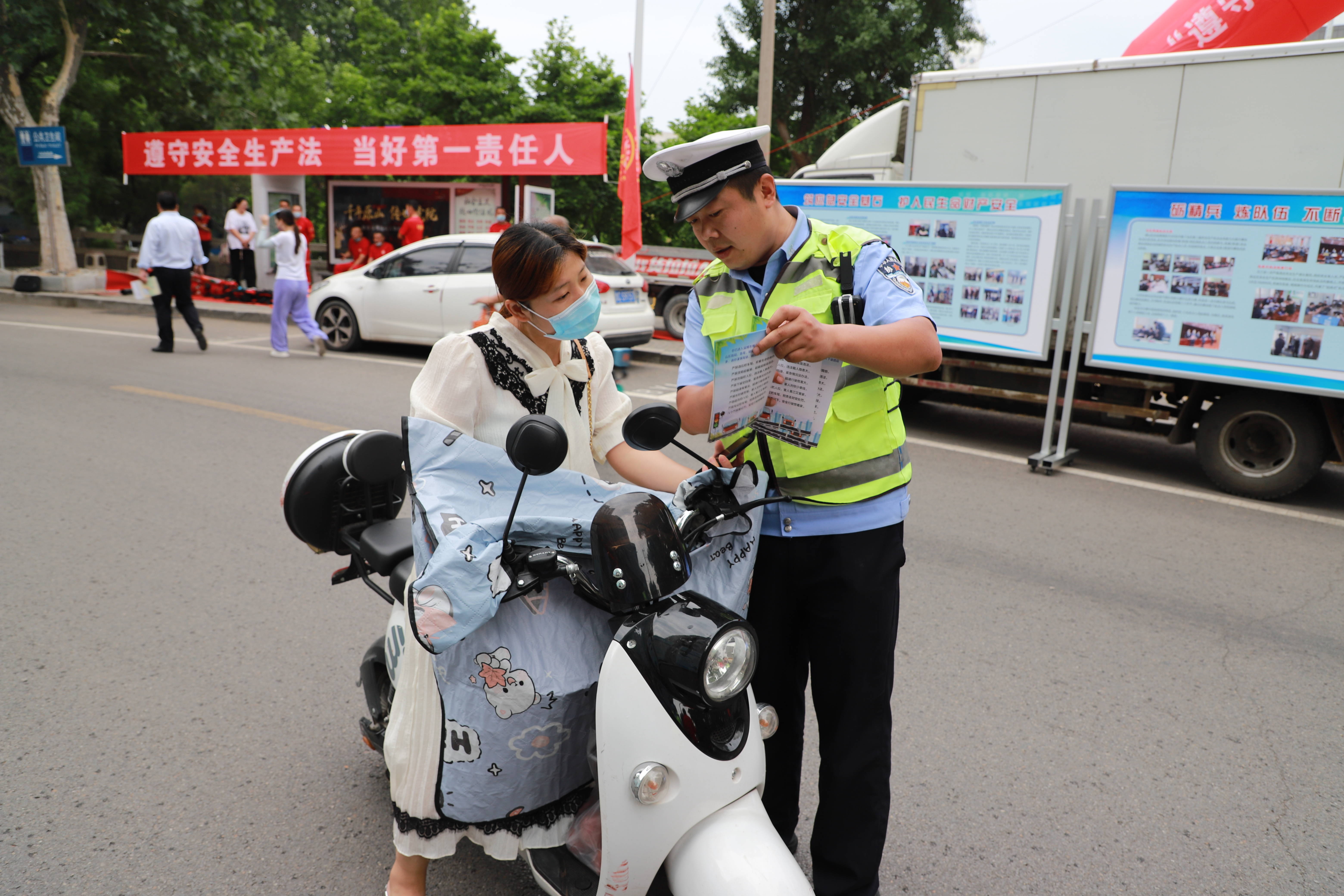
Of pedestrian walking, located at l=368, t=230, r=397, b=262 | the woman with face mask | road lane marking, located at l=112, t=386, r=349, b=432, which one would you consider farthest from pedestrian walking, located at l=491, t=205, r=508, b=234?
the woman with face mask

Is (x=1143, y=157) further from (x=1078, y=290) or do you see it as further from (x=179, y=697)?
(x=179, y=697)

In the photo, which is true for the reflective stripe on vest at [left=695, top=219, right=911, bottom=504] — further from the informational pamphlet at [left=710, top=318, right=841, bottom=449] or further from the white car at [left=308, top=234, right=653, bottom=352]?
the white car at [left=308, top=234, right=653, bottom=352]

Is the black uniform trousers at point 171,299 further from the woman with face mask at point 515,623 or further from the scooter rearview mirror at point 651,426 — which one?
the scooter rearview mirror at point 651,426

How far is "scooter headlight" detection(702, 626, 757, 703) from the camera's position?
1.65 m

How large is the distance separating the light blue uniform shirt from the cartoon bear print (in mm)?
600

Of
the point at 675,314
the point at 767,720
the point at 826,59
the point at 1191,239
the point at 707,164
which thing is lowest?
the point at 767,720

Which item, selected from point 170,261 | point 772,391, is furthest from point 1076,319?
point 170,261

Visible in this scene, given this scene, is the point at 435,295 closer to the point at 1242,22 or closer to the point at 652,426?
the point at 1242,22

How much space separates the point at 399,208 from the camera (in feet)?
59.1

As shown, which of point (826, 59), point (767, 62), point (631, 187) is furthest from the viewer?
point (826, 59)

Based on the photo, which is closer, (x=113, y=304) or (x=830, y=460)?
(x=830, y=460)

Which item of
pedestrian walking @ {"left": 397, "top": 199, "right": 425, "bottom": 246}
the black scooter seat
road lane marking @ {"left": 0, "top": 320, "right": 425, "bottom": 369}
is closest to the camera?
the black scooter seat

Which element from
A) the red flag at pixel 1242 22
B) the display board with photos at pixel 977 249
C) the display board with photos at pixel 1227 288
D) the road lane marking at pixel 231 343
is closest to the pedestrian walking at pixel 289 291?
the road lane marking at pixel 231 343

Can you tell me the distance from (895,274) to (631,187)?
1258 centimetres
